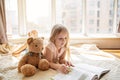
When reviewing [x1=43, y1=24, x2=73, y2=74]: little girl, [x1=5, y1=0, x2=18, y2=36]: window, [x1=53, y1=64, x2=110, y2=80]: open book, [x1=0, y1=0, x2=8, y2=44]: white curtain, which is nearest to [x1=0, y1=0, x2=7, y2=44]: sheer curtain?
[x1=0, y1=0, x2=8, y2=44]: white curtain

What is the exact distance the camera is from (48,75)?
117cm

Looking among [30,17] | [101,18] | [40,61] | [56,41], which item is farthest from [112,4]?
[40,61]

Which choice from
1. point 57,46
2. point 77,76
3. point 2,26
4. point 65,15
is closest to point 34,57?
point 57,46

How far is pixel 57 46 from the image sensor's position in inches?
57.3

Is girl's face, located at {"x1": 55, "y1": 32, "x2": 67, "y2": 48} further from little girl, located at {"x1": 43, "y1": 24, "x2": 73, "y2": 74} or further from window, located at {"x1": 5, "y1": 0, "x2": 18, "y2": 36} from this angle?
window, located at {"x1": 5, "y1": 0, "x2": 18, "y2": 36}

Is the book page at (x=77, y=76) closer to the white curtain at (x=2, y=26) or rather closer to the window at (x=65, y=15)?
the white curtain at (x=2, y=26)

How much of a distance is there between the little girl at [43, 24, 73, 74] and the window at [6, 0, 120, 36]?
3.88ft

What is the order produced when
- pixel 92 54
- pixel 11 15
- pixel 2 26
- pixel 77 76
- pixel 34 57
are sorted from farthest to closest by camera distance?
pixel 11 15, pixel 2 26, pixel 92 54, pixel 34 57, pixel 77 76

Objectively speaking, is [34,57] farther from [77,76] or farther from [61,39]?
[77,76]

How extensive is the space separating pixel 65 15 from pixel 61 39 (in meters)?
1.29

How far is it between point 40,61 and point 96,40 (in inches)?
54.8

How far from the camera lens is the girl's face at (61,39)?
4.59ft

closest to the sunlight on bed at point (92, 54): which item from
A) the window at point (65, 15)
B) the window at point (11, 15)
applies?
the window at point (65, 15)

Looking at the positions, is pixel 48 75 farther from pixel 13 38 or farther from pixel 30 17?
pixel 30 17
